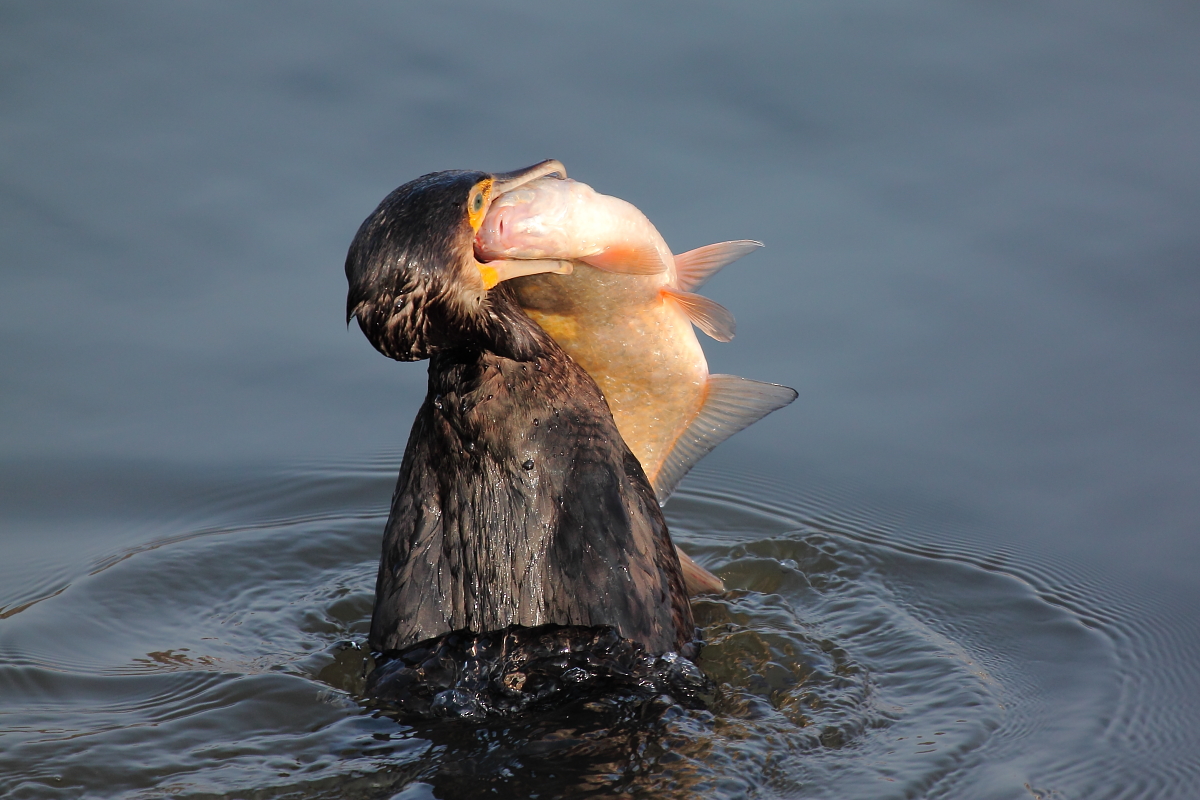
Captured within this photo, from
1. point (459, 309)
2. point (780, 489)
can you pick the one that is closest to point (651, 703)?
point (459, 309)

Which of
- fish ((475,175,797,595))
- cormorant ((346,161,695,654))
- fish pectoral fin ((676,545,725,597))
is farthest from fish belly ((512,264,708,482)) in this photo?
fish pectoral fin ((676,545,725,597))

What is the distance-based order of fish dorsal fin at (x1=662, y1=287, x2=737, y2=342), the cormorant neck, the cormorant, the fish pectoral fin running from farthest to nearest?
1. the fish pectoral fin
2. fish dorsal fin at (x1=662, y1=287, x2=737, y2=342)
3. the cormorant
4. the cormorant neck

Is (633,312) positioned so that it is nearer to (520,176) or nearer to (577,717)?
(520,176)

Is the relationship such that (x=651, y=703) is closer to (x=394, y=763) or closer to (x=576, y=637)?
(x=576, y=637)

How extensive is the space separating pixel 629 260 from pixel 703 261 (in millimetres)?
359

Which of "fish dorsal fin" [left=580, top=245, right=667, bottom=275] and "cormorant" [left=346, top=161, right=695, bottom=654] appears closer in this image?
"fish dorsal fin" [left=580, top=245, right=667, bottom=275]

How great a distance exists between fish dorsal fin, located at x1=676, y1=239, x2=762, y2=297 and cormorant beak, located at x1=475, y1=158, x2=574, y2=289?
1.56 ft

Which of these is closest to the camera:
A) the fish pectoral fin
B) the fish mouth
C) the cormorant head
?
the cormorant head

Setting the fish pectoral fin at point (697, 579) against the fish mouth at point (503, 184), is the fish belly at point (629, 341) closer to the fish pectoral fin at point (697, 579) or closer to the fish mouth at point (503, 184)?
the fish mouth at point (503, 184)

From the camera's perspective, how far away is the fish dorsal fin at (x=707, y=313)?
4340 mm

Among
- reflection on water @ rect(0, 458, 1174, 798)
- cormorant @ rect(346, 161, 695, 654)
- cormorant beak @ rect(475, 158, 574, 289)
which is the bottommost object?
reflection on water @ rect(0, 458, 1174, 798)

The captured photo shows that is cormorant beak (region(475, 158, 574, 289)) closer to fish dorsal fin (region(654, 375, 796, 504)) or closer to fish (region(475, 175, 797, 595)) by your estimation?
fish (region(475, 175, 797, 595))

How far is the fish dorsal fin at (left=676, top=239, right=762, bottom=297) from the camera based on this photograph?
14.3ft

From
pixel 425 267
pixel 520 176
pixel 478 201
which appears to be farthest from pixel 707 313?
pixel 425 267
